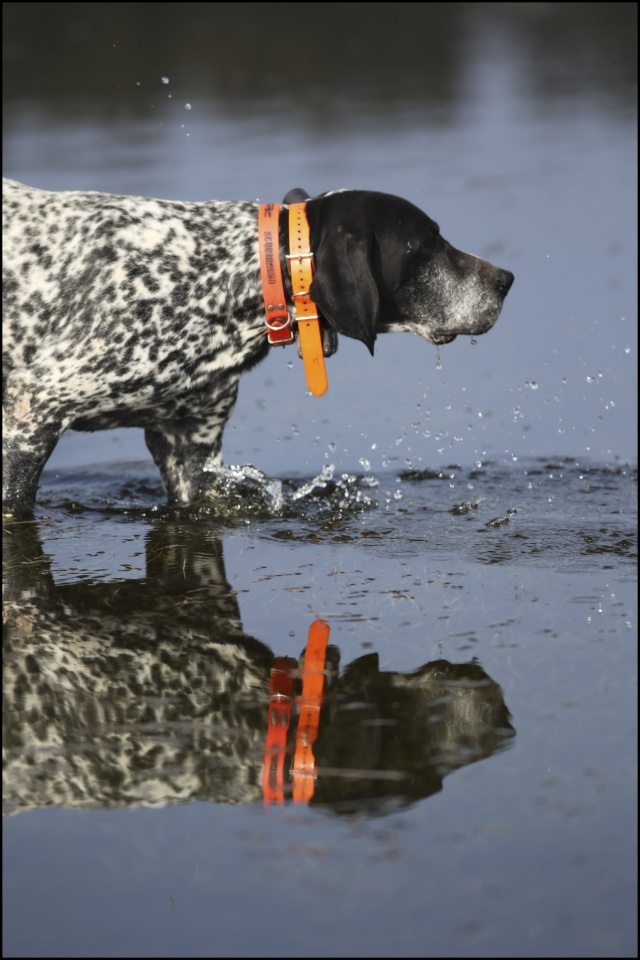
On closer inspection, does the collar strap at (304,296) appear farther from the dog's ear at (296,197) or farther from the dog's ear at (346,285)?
the dog's ear at (296,197)

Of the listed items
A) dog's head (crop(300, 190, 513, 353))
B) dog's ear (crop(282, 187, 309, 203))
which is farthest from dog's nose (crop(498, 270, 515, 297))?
dog's ear (crop(282, 187, 309, 203))

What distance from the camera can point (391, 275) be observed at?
17.5 feet

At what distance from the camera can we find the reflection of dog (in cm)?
341

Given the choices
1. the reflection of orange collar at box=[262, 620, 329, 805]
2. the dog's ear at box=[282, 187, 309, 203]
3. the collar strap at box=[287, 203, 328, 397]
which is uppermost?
the dog's ear at box=[282, 187, 309, 203]

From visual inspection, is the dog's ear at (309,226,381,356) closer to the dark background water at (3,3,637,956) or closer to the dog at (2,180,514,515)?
the dog at (2,180,514,515)

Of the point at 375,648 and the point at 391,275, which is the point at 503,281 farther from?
the point at 375,648

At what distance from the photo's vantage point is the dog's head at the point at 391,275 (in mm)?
5148

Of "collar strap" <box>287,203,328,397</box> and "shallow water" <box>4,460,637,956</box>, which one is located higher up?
"collar strap" <box>287,203,328,397</box>

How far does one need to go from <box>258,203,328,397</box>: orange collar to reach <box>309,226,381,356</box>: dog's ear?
0.05 m

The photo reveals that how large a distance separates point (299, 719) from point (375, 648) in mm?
524

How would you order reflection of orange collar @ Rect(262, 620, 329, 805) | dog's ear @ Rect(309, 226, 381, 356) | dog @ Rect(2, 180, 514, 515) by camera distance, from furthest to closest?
dog @ Rect(2, 180, 514, 515) → dog's ear @ Rect(309, 226, 381, 356) → reflection of orange collar @ Rect(262, 620, 329, 805)

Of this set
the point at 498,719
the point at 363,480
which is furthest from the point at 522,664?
the point at 363,480

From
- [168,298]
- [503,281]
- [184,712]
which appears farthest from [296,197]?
[184,712]

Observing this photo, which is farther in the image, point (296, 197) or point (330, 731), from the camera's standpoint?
point (296, 197)
